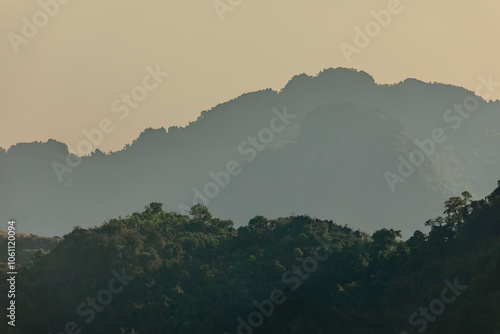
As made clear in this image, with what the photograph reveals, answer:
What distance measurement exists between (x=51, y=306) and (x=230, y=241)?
2409 cm

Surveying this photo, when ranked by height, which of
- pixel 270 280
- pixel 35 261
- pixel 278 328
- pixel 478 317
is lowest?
pixel 478 317

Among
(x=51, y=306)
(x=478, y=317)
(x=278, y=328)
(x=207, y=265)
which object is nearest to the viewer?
(x=478, y=317)

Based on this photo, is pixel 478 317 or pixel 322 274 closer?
pixel 478 317

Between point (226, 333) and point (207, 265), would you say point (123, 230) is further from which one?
point (226, 333)

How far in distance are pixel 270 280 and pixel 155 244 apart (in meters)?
15.7

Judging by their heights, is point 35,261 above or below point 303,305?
above

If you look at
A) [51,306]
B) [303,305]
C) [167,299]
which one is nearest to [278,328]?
[303,305]

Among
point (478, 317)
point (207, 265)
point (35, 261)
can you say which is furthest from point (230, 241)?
point (478, 317)

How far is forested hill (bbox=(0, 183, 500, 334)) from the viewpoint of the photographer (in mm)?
71312

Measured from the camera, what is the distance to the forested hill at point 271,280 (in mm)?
71312

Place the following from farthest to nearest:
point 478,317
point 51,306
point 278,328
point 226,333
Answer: point 51,306 < point 226,333 < point 278,328 < point 478,317

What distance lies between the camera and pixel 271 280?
8825 centimetres

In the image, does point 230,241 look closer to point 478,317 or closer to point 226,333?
point 226,333

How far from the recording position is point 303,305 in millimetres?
73438
